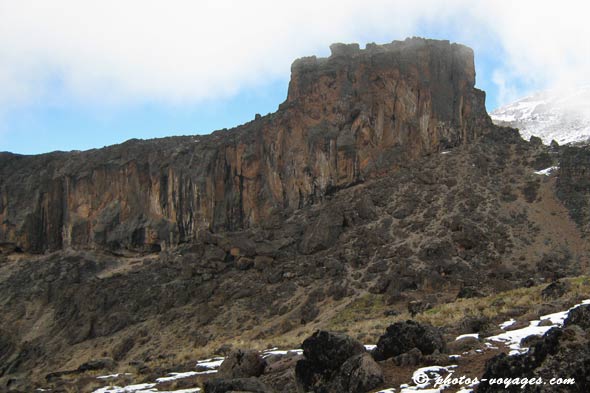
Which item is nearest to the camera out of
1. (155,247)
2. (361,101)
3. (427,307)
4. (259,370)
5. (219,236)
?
(259,370)

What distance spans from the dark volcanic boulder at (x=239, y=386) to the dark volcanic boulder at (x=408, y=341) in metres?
2.60

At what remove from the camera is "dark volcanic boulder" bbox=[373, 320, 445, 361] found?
40.1ft

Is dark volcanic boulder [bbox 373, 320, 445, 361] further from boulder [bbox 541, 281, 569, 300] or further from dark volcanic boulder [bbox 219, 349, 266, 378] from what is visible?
boulder [bbox 541, 281, 569, 300]

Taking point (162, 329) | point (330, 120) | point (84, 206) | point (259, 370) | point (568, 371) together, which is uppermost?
point (330, 120)

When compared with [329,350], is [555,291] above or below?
below

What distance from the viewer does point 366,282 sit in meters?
40.8

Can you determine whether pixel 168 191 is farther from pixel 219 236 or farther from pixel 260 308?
pixel 260 308

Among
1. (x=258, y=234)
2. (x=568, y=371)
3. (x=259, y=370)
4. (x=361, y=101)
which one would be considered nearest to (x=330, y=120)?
(x=361, y=101)

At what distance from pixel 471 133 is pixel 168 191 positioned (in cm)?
3334

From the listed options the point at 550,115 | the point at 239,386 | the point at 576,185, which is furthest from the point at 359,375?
the point at 550,115

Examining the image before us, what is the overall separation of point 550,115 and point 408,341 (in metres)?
170

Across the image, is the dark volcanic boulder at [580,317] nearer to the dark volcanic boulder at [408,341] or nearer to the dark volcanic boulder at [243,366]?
the dark volcanic boulder at [408,341]

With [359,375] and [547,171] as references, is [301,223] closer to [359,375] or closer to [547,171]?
[547,171]

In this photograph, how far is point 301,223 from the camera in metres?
51.6
